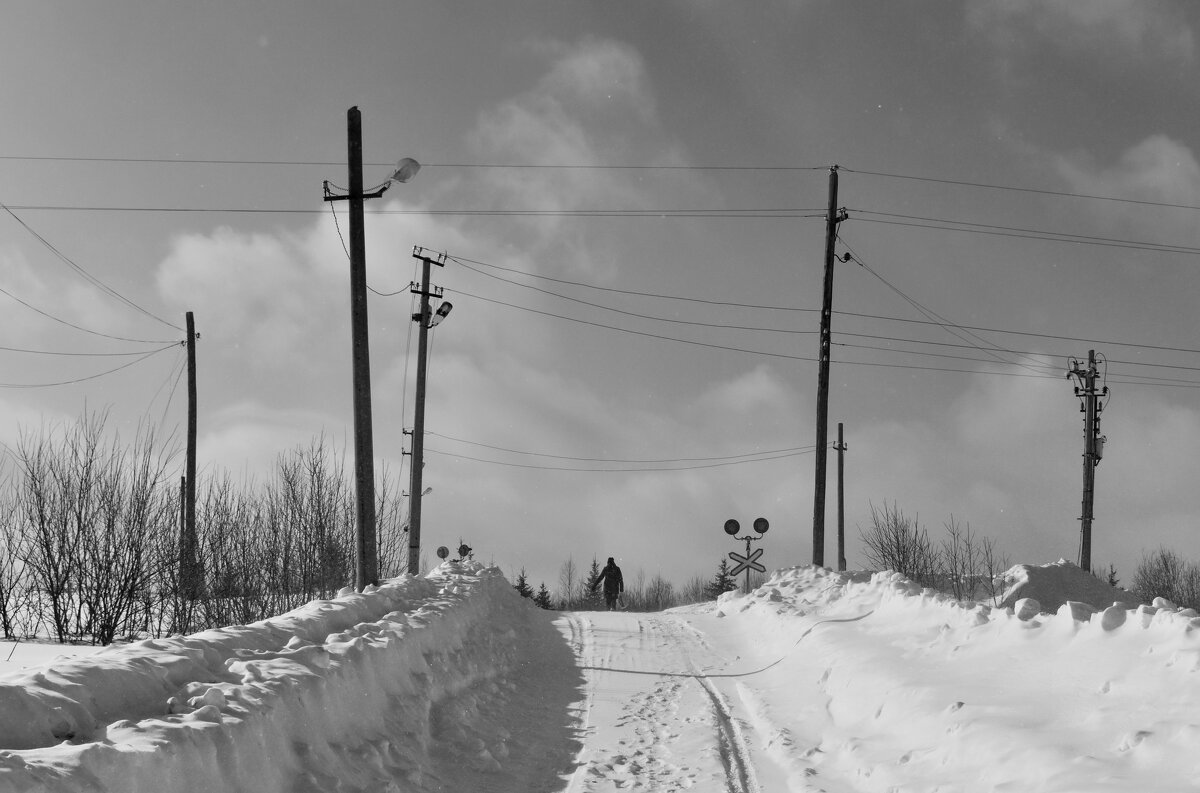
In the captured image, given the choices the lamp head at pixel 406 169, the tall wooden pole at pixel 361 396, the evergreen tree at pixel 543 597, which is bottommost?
the evergreen tree at pixel 543 597

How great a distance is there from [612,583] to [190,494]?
11749mm

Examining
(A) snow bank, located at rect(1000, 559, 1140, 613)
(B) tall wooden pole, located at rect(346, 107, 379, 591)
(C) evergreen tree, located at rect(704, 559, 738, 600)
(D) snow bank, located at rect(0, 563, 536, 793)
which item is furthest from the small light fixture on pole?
(C) evergreen tree, located at rect(704, 559, 738, 600)

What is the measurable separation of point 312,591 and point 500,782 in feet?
56.4

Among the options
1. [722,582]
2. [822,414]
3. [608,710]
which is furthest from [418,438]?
[722,582]

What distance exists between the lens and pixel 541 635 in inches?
592

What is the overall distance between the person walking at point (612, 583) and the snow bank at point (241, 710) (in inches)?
670

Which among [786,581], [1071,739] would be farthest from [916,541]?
[1071,739]

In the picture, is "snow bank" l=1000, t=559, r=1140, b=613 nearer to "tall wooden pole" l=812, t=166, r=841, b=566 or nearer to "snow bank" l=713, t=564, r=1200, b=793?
"tall wooden pole" l=812, t=166, r=841, b=566

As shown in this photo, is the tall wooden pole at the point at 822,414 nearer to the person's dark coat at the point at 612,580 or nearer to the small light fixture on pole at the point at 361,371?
the person's dark coat at the point at 612,580

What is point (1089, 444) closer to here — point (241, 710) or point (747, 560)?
point (747, 560)

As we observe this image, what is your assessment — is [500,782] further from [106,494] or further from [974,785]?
[106,494]

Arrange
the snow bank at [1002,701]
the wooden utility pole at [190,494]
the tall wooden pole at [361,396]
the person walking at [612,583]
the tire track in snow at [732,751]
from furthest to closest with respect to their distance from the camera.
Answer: the person walking at [612,583], the wooden utility pole at [190,494], the tall wooden pole at [361,396], the tire track in snow at [732,751], the snow bank at [1002,701]

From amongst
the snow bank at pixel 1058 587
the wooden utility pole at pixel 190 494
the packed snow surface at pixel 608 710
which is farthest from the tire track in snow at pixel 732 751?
the snow bank at pixel 1058 587

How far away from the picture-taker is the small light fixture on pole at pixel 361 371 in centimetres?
1409
